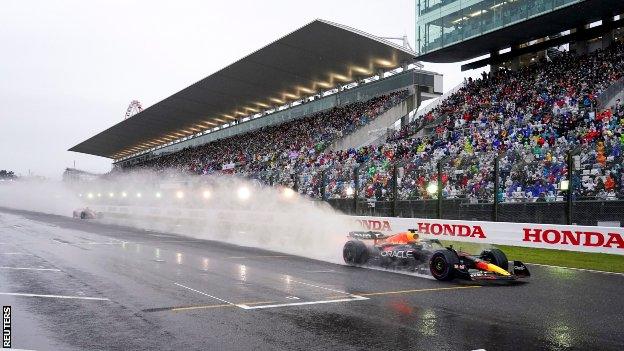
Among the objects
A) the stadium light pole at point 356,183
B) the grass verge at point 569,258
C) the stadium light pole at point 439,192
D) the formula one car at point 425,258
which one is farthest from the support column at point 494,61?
the formula one car at point 425,258

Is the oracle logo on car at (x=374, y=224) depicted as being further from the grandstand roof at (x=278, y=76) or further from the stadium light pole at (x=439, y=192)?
the grandstand roof at (x=278, y=76)

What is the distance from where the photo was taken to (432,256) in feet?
37.5

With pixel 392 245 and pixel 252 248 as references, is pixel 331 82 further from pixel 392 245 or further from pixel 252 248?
pixel 392 245

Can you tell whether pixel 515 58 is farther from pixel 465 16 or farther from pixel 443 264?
pixel 443 264

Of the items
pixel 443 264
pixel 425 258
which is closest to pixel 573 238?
pixel 425 258

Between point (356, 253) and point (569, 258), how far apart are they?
6515 mm

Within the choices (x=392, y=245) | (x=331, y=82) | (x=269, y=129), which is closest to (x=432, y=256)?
(x=392, y=245)

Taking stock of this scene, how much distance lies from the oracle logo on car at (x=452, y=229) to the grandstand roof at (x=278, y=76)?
56.3 ft

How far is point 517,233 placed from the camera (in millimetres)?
16906

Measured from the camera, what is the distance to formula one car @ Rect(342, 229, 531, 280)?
35.0 ft

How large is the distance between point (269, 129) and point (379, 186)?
2983 cm

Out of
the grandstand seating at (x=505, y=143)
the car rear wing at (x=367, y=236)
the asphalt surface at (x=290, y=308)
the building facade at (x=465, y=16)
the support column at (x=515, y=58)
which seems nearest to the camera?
the asphalt surface at (x=290, y=308)

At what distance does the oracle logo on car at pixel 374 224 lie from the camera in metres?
21.4

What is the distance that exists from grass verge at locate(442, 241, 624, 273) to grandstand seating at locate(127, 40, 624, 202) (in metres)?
1.68
